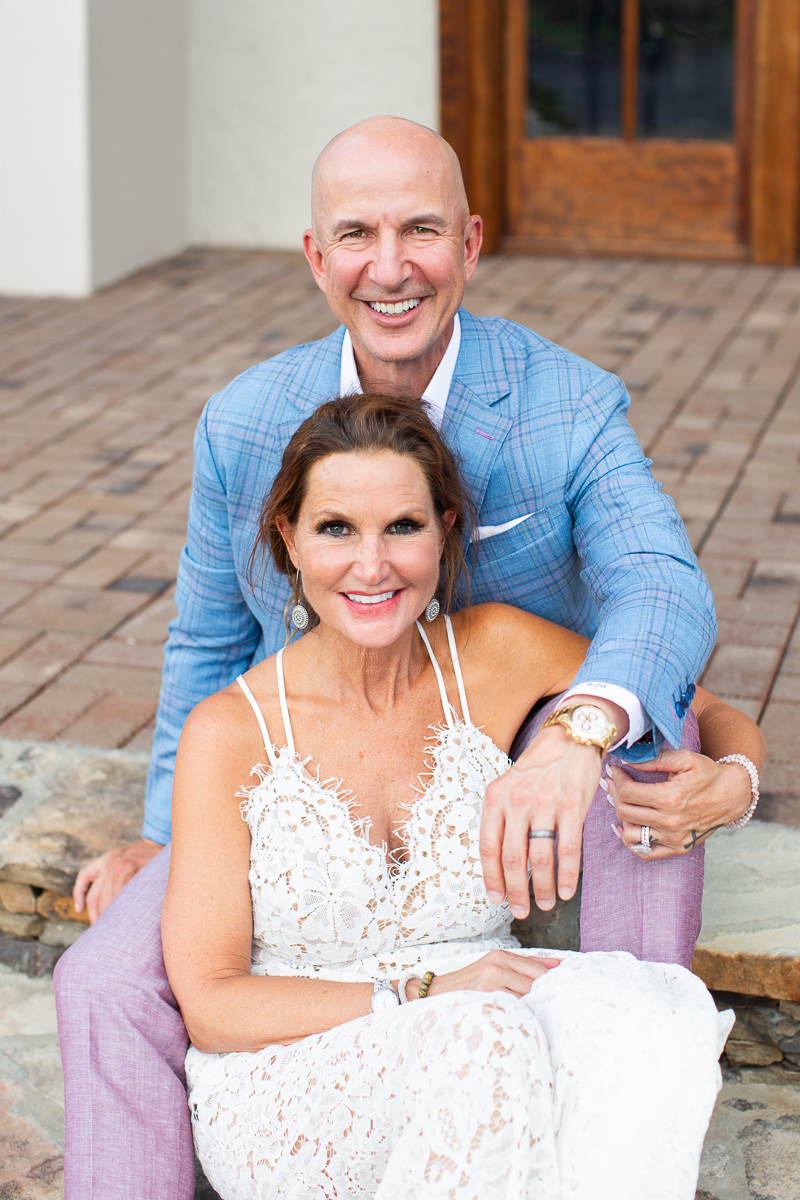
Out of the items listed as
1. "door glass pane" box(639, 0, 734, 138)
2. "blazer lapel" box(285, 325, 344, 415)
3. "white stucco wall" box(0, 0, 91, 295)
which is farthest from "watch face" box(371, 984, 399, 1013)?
"door glass pane" box(639, 0, 734, 138)

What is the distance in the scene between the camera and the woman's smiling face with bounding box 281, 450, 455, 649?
6.03 ft

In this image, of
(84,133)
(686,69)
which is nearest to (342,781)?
(84,133)

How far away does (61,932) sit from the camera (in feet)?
8.30

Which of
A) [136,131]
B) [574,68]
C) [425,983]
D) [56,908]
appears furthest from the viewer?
[136,131]

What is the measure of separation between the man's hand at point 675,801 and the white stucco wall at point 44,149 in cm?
546

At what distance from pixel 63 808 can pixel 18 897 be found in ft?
0.58

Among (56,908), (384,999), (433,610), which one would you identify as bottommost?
(56,908)

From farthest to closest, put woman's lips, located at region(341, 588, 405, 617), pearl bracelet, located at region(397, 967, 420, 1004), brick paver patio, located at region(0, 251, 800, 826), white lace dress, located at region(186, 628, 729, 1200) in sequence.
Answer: brick paver patio, located at region(0, 251, 800, 826), woman's lips, located at region(341, 588, 405, 617), pearl bracelet, located at region(397, 967, 420, 1004), white lace dress, located at region(186, 628, 729, 1200)

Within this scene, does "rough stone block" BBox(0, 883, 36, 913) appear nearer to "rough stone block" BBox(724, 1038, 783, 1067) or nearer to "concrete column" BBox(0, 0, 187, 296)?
"rough stone block" BBox(724, 1038, 783, 1067)

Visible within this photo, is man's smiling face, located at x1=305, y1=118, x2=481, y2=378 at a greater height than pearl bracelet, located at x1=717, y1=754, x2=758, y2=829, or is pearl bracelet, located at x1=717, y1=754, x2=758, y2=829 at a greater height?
man's smiling face, located at x1=305, y1=118, x2=481, y2=378

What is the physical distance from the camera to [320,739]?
6.36 feet

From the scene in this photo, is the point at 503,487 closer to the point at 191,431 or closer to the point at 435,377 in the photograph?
the point at 435,377

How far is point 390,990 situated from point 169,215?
20.6 ft

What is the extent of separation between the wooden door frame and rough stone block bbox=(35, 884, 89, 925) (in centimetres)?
505
